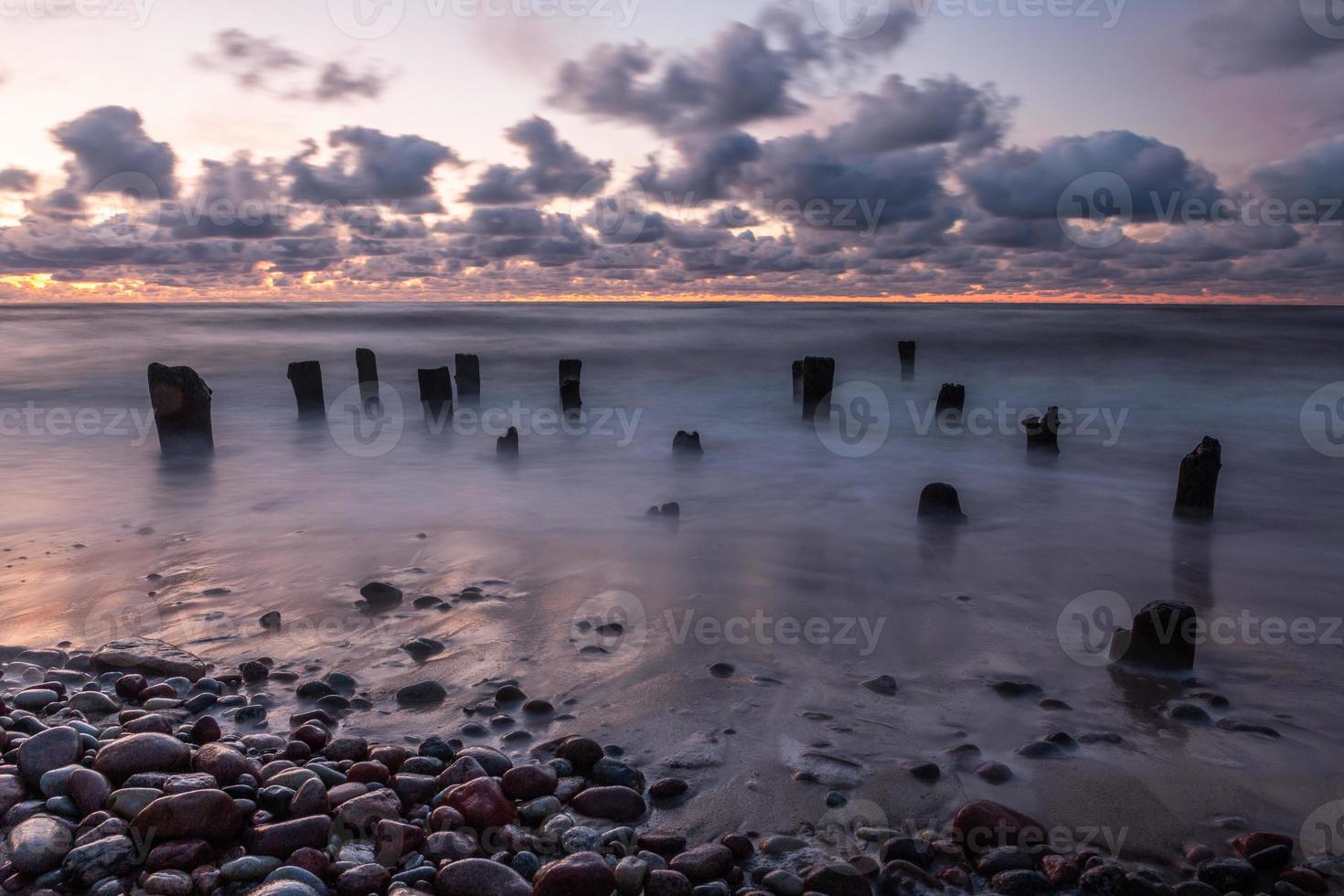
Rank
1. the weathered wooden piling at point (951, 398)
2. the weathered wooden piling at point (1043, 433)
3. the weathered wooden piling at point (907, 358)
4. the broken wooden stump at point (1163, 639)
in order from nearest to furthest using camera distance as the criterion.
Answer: the broken wooden stump at point (1163, 639) → the weathered wooden piling at point (1043, 433) → the weathered wooden piling at point (951, 398) → the weathered wooden piling at point (907, 358)

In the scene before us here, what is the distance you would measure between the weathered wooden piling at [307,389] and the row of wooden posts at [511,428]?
0.02 metres

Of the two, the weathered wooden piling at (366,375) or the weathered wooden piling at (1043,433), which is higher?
the weathered wooden piling at (366,375)

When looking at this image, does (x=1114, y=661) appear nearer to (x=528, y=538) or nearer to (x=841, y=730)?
(x=841, y=730)

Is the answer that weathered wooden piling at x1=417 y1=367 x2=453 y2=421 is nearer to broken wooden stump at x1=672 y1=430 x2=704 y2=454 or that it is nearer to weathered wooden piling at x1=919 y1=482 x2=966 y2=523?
broken wooden stump at x1=672 y1=430 x2=704 y2=454

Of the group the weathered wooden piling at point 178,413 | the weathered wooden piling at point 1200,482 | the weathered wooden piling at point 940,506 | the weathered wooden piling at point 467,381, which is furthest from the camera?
the weathered wooden piling at point 467,381

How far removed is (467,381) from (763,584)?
1333 centimetres

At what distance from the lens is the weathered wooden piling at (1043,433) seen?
433 inches

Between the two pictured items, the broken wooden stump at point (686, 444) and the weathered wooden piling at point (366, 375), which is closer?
the broken wooden stump at point (686, 444)

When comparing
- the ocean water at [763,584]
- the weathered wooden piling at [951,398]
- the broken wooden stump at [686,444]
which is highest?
the weathered wooden piling at [951,398]

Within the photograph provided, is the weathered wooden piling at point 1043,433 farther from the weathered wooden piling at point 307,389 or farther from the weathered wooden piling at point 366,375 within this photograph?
the weathered wooden piling at point 366,375

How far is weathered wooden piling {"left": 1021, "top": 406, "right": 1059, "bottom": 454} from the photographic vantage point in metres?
11.0

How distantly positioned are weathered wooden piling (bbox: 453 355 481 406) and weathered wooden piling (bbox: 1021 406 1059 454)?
11.1 meters

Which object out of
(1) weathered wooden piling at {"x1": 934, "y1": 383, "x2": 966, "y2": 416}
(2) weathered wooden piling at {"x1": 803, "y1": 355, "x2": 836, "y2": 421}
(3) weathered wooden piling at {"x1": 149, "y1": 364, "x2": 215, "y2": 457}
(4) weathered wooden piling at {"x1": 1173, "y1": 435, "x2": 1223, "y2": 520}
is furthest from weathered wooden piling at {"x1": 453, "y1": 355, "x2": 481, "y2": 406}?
(4) weathered wooden piling at {"x1": 1173, "y1": 435, "x2": 1223, "y2": 520}

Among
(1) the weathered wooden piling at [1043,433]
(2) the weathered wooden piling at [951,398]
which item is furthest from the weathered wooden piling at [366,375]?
(1) the weathered wooden piling at [1043,433]
